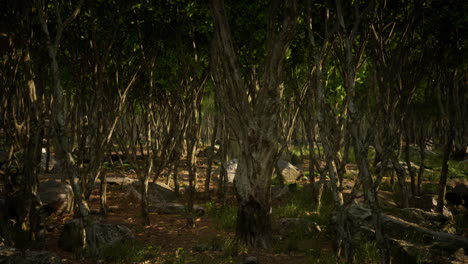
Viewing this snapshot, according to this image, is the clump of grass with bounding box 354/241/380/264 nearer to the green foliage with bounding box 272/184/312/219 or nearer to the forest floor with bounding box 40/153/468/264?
the forest floor with bounding box 40/153/468/264

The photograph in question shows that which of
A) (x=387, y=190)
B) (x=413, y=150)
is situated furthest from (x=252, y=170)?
(x=413, y=150)

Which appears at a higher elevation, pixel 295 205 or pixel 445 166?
pixel 445 166

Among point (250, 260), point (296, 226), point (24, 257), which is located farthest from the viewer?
point (296, 226)

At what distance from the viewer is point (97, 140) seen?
7.80 metres

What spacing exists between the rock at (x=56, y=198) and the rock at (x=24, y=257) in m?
4.66

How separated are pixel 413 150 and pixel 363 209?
19946mm

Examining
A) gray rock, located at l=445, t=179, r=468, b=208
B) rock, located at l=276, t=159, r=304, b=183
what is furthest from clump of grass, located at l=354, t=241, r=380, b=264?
rock, located at l=276, t=159, r=304, b=183

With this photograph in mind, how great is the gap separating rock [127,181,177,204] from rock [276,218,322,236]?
5.00 m

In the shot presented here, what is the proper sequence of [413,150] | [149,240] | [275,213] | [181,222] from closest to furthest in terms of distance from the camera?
[149,240] < [181,222] < [275,213] < [413,150]

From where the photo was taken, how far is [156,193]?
39.3 feet

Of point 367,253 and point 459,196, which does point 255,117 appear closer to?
point 367,253

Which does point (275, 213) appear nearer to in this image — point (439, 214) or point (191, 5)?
point (439, 214)

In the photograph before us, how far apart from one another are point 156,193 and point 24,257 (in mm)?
7043

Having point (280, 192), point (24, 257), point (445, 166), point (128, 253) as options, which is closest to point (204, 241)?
point (128, 253)
